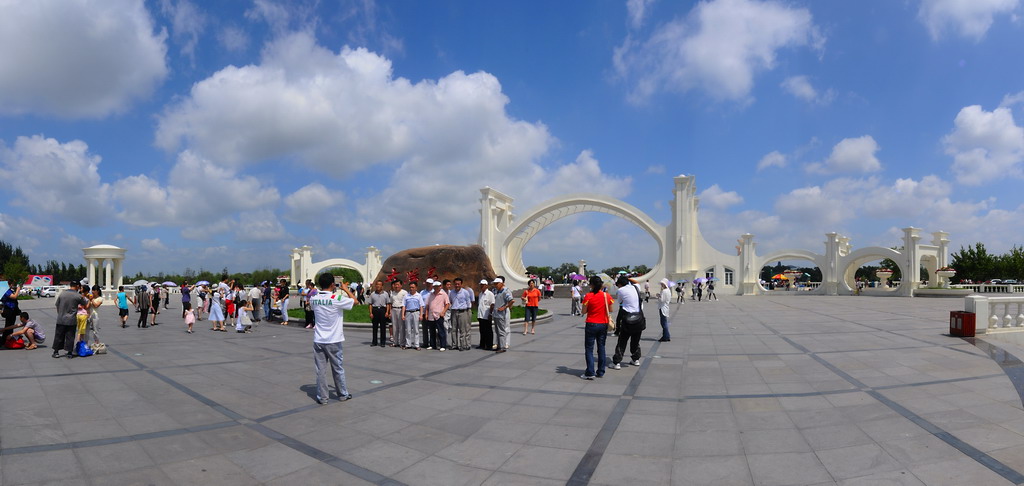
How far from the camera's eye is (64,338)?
905 cm

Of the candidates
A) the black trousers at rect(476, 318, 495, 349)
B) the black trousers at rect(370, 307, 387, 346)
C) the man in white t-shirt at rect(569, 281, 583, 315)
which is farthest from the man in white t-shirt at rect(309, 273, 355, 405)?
the man in white t-shirt at rect(569, 281, 583, 315)

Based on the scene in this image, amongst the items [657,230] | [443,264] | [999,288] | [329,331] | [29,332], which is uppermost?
[657,230]

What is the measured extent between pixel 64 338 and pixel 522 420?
893 centimetres

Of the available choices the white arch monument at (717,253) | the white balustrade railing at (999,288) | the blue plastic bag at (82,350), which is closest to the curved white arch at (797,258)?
the white arch monument at (717,253)

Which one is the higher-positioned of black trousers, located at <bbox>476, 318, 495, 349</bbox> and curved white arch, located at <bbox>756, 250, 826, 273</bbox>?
curved white arch, located at <bbox>756, 250, 826, 273</bbox>

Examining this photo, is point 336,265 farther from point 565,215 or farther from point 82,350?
point 82,350

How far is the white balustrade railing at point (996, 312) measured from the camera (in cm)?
1078

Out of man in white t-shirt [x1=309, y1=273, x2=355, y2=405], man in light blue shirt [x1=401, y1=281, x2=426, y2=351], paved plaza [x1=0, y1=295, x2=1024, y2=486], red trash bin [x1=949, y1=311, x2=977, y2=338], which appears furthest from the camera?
red trash bin [x1=949, y1=311, x2=977, y2=338]

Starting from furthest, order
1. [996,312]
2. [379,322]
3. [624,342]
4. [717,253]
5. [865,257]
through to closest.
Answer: [717,253] < [865,257] < [996,312] < [379,322] < [624,342]

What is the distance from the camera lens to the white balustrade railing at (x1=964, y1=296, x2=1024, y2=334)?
10781mm

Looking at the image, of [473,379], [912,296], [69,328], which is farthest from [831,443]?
[912,296]

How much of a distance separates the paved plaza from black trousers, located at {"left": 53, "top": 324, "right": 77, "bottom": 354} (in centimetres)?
35

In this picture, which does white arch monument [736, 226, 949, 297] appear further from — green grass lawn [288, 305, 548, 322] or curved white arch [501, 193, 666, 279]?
green grass lawn [288, 305, 548, 322]

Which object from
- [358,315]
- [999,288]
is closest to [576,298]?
[358,315]
